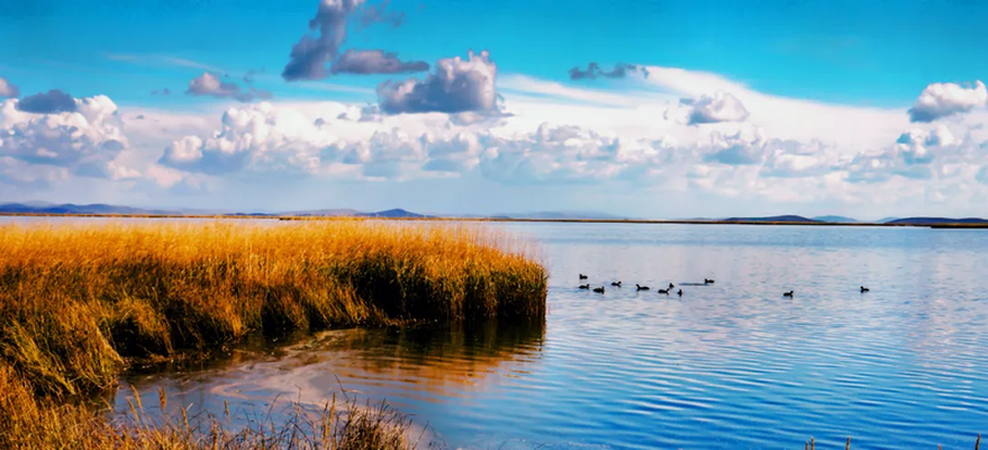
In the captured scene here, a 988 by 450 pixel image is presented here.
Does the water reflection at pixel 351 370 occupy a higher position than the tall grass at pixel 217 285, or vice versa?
the tall grass at pixel 217 285

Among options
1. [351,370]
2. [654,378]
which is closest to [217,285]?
[351,370]

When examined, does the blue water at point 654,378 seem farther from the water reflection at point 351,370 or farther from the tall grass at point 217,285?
the tall grass at point 217,285

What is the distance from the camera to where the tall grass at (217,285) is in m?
12.1

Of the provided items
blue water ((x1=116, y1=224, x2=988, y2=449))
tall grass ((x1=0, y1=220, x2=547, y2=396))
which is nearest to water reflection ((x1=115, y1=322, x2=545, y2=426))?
blue water ((x1=116, y1=224, x2=988, y2=449))

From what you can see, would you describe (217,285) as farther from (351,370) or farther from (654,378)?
(654,378)

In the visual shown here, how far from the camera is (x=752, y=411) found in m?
11.8

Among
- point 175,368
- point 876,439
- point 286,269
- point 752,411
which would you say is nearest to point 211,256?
point 286,269

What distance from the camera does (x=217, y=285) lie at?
17.8m

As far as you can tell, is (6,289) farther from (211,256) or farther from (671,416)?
(671,416)

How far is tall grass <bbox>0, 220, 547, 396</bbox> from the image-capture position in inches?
476

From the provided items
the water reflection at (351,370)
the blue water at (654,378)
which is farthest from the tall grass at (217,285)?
the blue water at (654,378)

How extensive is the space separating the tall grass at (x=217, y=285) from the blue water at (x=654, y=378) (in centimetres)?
110

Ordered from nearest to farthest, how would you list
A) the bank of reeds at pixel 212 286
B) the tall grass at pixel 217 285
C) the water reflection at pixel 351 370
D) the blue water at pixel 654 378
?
the blue water at pixel 654 378 → the water reflection at pixel 351 370 → the bank of reeds at pixel 212 286 → the tall grass at pixel 217 285

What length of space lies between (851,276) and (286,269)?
113 feet
